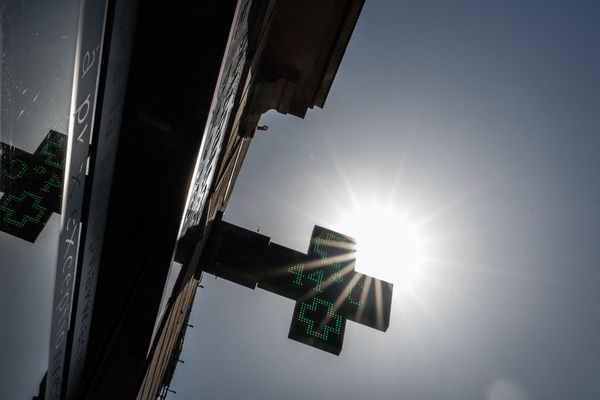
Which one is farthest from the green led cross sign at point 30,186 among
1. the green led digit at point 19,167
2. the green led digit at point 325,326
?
the green led digit at point 325,326

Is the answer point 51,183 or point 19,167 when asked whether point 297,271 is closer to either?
point 51,183

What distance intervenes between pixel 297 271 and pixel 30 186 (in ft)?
12.1

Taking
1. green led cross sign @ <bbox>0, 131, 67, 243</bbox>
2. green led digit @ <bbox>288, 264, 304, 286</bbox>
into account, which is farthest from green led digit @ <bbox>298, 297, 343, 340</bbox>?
green led cross sign @ <bbox>0, 131, 67, 243</bbox>

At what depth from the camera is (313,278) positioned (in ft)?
14.8

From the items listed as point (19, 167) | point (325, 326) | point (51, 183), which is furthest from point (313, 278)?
point (19, 167)

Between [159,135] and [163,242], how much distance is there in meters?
0.84

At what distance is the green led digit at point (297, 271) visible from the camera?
4.59 metres

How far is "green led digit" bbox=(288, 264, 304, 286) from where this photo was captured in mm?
4594

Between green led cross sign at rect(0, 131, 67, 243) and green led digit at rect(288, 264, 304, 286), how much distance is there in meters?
3.54

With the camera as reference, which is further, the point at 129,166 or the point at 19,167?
the point at 129,166

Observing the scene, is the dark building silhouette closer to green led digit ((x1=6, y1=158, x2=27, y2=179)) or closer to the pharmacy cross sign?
green led digit ((x1=6, y1=158, x2=27, y2=179))

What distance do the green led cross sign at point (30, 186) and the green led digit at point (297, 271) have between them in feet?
11.6

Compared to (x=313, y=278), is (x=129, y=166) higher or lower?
lower

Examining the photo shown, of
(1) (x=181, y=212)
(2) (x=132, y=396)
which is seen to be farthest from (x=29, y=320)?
(2) (x=132, y=396)
